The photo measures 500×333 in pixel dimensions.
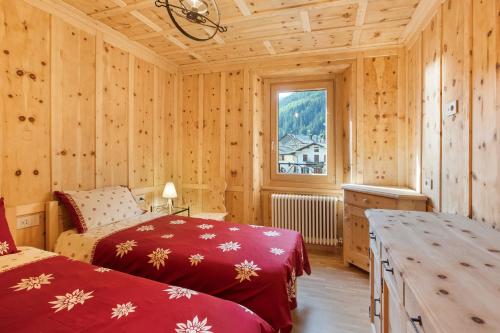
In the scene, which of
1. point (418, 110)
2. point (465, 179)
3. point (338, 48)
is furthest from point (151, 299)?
point (338, 48)

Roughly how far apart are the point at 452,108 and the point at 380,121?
1249 mm

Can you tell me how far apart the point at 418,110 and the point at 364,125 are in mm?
624

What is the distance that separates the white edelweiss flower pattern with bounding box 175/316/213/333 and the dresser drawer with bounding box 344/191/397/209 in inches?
83.4

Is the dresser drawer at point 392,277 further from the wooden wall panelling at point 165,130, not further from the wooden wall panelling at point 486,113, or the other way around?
the wooden wall panelling at point 165,130

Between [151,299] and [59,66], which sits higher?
[59,66]

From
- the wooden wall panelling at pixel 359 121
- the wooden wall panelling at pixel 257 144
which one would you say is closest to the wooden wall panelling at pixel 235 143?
the wooden wall panelling at pixel 257 144

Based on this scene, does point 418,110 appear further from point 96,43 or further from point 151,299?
point 96,43

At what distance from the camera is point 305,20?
2.51m

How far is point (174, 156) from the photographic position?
3.79m

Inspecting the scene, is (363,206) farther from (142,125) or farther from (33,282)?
(142,125)

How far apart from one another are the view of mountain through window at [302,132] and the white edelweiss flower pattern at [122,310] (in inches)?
114

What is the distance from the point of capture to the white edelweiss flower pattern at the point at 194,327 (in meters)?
0.93

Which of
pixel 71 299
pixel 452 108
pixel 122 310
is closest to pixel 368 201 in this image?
pixel 452 108

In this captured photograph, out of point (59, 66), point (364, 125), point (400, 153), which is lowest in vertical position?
point (400, 153)
